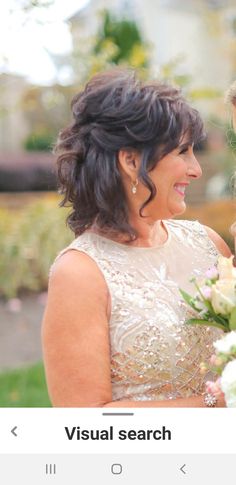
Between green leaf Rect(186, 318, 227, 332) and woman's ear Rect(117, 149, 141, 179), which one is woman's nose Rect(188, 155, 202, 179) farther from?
green leaf Rect(186, 318, 227, 332)

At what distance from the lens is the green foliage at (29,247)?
8508 mm

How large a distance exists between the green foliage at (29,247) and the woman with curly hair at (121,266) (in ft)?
20.4

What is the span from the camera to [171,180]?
219 centimetres

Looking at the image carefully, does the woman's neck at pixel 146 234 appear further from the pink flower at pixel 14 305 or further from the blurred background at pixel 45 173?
the pink flower at pixel 14 305

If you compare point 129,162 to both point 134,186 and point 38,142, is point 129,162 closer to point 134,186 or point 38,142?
point 134,186

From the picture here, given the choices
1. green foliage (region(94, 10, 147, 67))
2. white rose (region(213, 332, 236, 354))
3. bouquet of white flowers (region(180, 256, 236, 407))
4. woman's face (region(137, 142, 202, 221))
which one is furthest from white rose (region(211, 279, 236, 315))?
green foliage (region(94, 10, 147, 67))

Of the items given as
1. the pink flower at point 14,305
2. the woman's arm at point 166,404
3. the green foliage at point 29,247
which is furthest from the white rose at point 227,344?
the green foliage at point 29,247

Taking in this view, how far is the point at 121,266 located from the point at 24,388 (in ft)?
12.7

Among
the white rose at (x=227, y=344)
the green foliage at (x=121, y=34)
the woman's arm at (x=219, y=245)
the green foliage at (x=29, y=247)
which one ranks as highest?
the green foliage at (x=121, y=34)

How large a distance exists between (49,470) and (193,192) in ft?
41.3

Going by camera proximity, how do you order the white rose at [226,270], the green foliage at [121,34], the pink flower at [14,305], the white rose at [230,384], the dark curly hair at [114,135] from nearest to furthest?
the white rose at [230,384], the white rose at [226,270], the dark curly hair at [114,135], the pink flower at [14,305], the green foliage at [121,34]

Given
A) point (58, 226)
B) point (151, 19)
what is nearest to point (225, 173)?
point (58, 226)

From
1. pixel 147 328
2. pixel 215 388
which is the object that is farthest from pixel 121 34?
pixel 215 388

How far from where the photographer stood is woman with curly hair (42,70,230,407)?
2.07m
